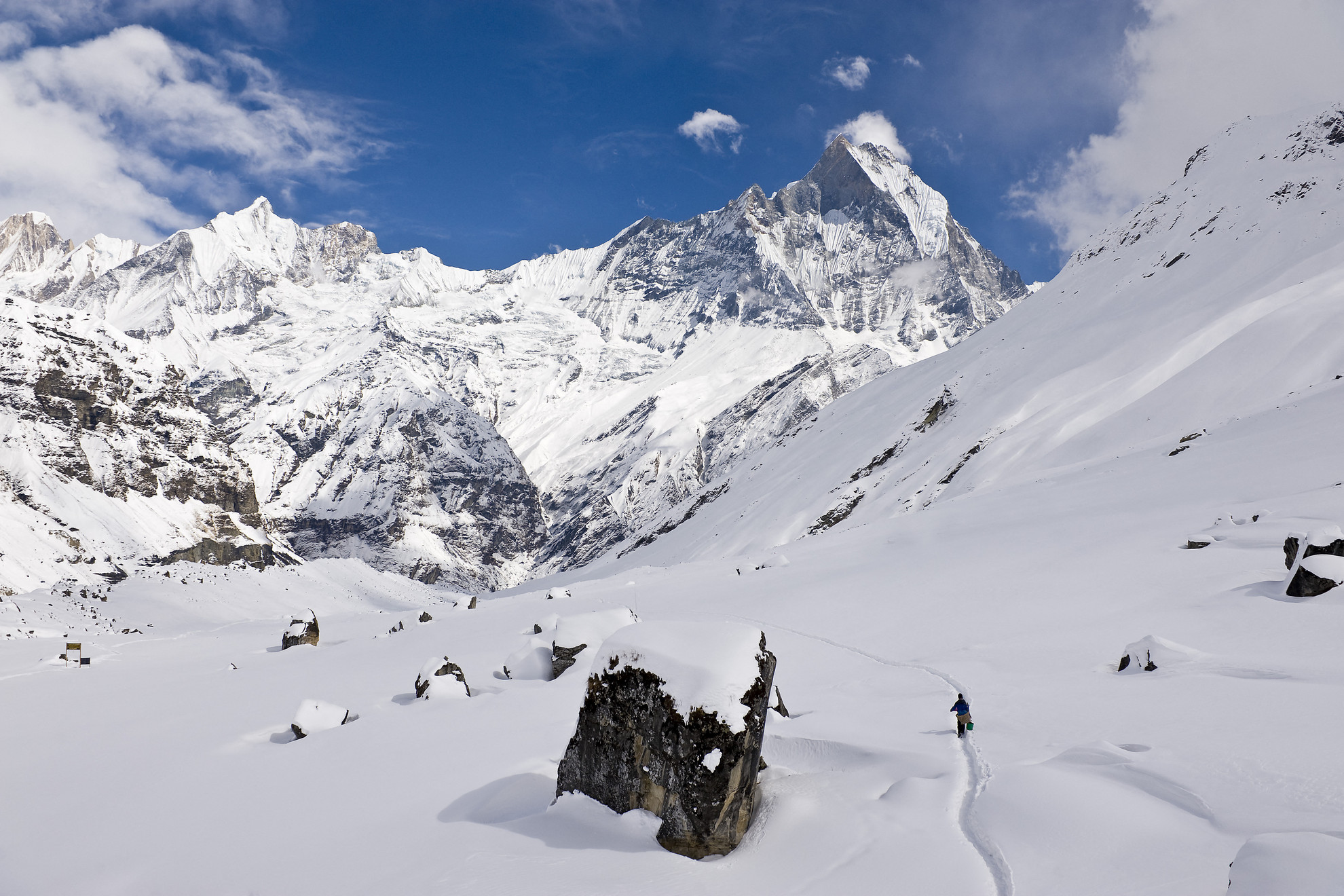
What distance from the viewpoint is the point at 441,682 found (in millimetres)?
12000

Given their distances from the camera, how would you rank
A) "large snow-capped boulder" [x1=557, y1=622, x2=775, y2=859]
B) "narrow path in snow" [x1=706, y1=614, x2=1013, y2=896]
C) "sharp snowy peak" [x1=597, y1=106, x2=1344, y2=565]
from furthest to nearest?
"sharp snowy peak" [x1=597, y1=106, x2=1344, y2=565] < "large snow-capped boulder" [x1=557, y1=622, x2=775, y2=859] < "narrow path in snow" [x1=706, y1=614, x2=1013, y2=896]

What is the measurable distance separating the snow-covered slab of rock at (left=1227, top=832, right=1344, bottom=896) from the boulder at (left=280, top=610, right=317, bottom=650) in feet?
75.0

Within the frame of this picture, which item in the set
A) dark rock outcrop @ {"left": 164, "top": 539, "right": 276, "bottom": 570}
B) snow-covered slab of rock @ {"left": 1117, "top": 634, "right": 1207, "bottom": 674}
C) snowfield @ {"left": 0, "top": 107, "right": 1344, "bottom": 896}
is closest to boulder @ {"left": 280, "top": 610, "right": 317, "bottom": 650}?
snowfield @ {"left": 0, "top": 107, "right": 1344, "bottom": 896}

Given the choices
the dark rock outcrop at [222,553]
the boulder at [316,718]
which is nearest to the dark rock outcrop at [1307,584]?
the boulder at [316,718]

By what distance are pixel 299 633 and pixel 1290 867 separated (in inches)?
932

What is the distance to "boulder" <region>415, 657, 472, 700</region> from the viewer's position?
38.9 ft

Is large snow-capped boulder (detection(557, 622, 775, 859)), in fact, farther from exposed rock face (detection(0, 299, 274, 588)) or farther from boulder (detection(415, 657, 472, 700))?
exposed rock face (detection(0, 299, 274, 588))

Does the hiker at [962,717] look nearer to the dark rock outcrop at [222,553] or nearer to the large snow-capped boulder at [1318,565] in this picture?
the large snow-capped boulder at [1318,565]

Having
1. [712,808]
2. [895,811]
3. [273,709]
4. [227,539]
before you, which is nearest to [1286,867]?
[895,811]

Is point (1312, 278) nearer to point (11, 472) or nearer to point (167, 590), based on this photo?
point (167, 590)

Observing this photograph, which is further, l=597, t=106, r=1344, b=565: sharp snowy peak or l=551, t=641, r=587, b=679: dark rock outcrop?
l=597, t=106, r=1344, b=565: sharp snowy peak

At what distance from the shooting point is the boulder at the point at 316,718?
395 inches

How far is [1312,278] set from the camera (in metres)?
43.1

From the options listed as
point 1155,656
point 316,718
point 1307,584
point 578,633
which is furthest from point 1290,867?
point 578,633
